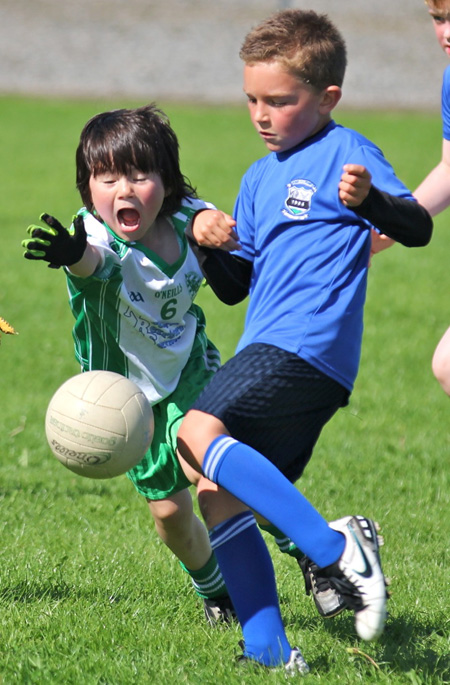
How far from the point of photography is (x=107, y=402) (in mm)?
3494

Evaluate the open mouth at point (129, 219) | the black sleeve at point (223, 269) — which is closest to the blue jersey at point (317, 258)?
the black sleeve at point (223, 269)

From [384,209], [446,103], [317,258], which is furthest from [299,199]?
[446,103]

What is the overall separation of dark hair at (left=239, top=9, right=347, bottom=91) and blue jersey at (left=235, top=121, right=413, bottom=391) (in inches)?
8.1

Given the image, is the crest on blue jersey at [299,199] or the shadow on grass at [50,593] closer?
the crest on blue jersey at [299,199]

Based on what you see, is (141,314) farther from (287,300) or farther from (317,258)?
(317,258)

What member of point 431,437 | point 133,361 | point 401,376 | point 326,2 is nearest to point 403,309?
point 401,376

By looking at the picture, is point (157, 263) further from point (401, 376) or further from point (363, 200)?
point (401, 376)

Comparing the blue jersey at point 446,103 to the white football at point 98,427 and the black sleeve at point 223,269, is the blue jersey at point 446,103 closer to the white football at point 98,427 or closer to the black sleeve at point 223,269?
the black sleeve at point 223,269

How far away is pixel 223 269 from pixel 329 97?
0.70 meters

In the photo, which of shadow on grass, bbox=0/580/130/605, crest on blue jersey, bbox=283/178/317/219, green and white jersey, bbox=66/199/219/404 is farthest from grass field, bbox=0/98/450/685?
crest on blue jersey, bbox=283/178/317/219

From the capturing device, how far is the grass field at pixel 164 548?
11.2 feet

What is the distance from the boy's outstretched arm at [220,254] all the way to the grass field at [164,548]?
1255 millimetres

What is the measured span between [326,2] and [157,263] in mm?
35968

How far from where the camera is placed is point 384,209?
10.8ft
